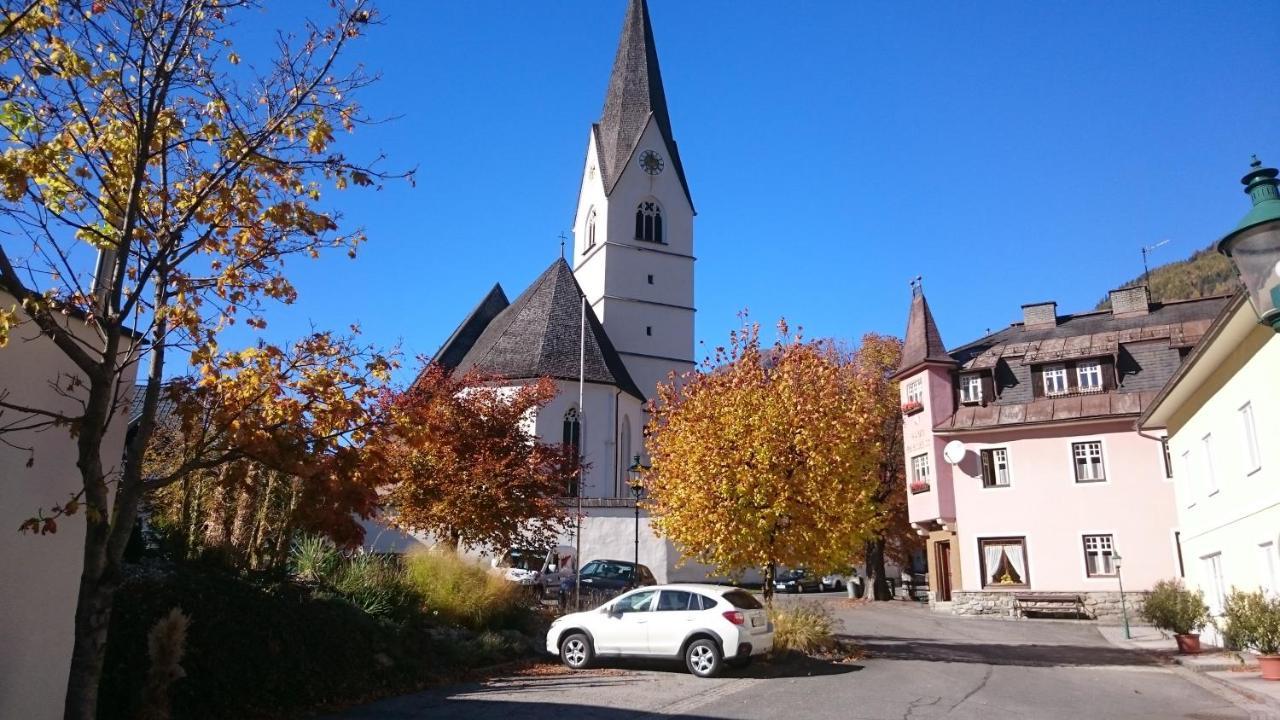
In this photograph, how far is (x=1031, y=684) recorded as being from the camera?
14.0 metres

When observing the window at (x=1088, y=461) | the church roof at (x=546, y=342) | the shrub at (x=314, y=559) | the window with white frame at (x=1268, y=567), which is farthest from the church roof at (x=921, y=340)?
the shrub at (x=314, y=559)

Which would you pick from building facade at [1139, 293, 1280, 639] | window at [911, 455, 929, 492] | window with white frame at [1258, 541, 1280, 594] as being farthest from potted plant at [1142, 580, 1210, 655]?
window at [911, 455, 929, 492]

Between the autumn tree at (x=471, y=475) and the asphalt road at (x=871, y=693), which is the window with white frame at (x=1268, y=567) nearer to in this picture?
the asphalt road at (x=871, y=693)

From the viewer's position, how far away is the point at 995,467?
1179 inches

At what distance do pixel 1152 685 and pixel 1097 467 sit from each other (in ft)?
51.3

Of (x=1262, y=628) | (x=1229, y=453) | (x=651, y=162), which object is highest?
(x=651, y=162)

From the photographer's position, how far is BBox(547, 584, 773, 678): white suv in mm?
13898

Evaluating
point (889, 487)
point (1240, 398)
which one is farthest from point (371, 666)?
point (889, 487)

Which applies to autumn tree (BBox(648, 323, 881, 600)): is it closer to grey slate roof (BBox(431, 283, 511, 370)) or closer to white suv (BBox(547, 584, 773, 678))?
white suv (BBox(547, 584, 773, 678))

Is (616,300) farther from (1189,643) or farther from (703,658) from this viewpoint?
(703,658)

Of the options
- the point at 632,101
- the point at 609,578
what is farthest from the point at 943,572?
the point at 632,101

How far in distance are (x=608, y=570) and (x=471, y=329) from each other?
25.4m

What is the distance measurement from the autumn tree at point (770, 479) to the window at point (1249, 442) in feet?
22.1

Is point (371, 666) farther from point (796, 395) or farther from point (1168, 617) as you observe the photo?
point (1168, 617)
